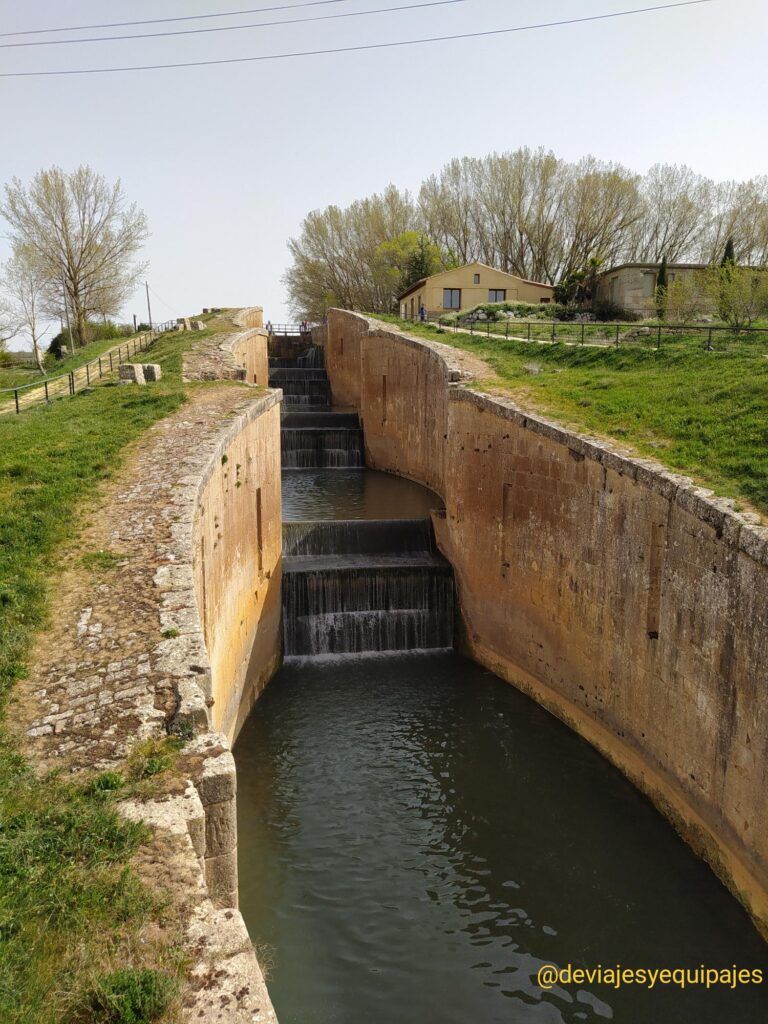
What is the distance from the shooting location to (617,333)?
832 inches

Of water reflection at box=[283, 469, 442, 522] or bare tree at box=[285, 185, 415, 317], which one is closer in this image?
water reflection at box=[283, 469, 442, 522]

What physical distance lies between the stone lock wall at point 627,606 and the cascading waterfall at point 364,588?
512 millimetres

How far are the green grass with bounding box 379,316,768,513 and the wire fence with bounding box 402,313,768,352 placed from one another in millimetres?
926

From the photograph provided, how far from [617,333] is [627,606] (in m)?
13.1

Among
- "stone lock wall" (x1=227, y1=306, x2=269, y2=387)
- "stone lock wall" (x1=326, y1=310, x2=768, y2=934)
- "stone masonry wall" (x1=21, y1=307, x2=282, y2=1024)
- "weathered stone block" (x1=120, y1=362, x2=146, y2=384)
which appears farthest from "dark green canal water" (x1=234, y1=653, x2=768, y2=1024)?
"stone lock wall" (x1=227, y1=306, x2=269, y2=387)

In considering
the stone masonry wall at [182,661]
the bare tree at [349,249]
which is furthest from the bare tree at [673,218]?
the stone masonry wall at [182,661]

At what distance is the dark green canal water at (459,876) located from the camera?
6.85 meters

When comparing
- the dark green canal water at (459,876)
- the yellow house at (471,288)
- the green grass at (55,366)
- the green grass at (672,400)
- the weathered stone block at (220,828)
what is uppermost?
the yellow house at (471,288)

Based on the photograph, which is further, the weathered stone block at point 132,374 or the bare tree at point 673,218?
the bare tree at point 673,218

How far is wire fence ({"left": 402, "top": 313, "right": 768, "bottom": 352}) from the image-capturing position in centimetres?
1808

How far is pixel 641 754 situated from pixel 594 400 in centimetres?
628

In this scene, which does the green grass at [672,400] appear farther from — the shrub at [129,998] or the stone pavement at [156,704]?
the shrub at [129,998]

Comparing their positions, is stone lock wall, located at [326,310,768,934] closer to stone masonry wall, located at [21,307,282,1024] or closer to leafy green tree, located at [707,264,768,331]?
stone masonry wall, located at [21,307,282,1024]

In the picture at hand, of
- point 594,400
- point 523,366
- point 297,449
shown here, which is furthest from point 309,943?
point 297,449
